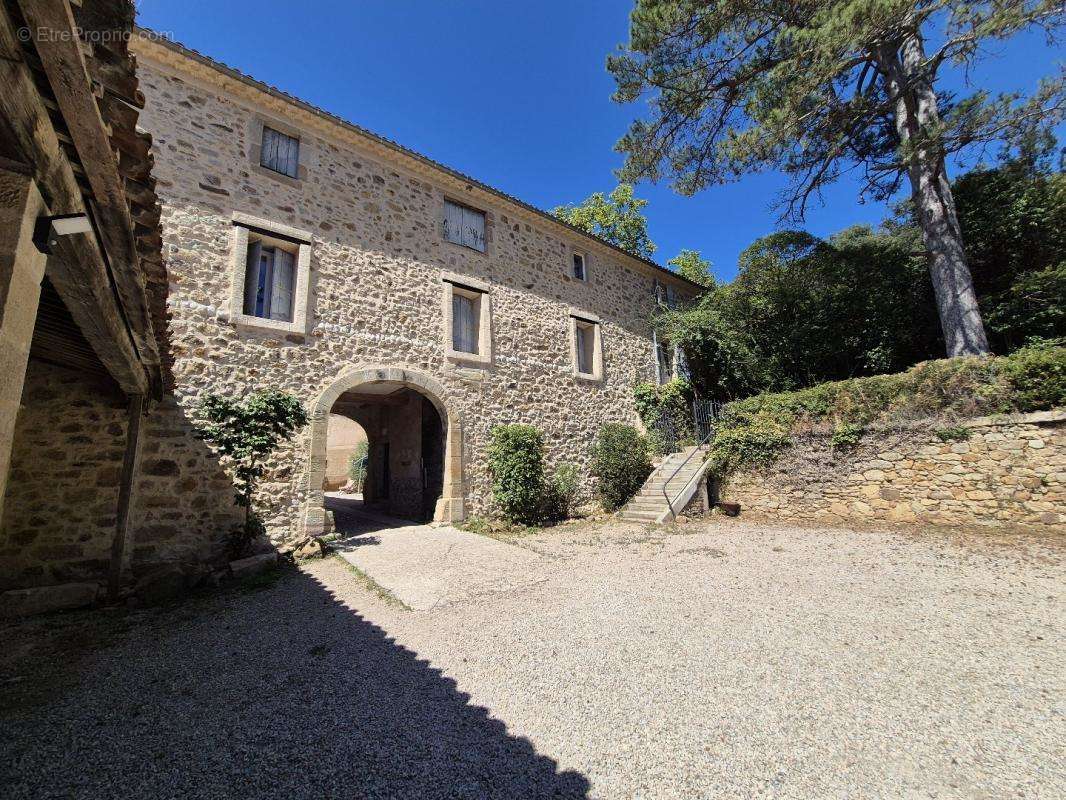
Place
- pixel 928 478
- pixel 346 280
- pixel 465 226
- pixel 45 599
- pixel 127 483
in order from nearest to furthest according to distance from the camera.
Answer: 1. pixel 45 599
2. pixel 127 483
3. pixel 928 478
4. pixel 346 280
5. pixel 465 226

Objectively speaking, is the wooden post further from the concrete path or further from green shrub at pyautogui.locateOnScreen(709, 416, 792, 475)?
green shrub at pyautogui.locateOnScreen(709, 416, 792, 475)

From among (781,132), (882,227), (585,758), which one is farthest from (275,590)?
(882,227)

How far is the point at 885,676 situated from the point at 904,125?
12.2m

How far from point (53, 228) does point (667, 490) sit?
982cm

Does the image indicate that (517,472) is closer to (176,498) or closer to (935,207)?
(176,498)

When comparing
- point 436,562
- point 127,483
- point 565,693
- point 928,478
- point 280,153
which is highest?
point 280,153

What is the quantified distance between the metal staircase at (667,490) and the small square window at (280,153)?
9446 millimetres

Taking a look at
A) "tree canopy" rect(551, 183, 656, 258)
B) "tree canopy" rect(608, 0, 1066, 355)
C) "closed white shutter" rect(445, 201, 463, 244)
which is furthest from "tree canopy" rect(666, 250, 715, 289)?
"closed white shutter" rect(445, 201, 463, 244)

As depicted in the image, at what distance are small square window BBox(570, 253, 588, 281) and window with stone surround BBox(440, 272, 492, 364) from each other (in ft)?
10.9

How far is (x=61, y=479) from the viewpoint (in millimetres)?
5098

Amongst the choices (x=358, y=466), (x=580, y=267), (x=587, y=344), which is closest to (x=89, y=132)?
(x=587, y=344)

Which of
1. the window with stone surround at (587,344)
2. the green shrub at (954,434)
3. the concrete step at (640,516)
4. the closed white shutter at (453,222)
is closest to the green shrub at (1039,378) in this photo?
the green shrub at (954,434)

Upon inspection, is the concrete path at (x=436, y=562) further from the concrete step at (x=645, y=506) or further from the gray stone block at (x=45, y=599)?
the concrete step at (x=645, y=506)

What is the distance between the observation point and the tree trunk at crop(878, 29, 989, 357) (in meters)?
8.44
